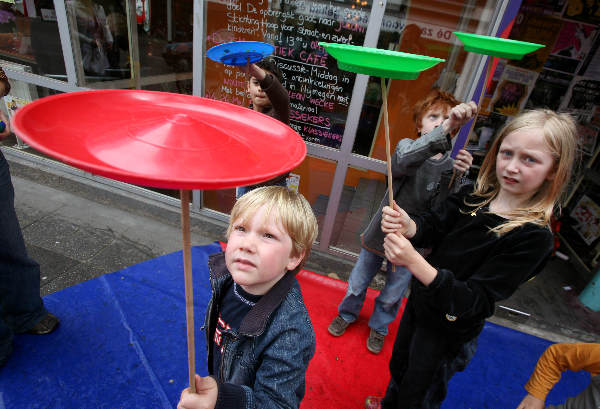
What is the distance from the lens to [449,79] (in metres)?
3.00

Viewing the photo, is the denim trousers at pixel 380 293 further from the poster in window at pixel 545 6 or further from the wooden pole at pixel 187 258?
the poster in window at pixel 545 6

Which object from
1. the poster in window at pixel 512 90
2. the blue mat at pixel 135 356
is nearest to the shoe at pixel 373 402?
the blue mat at pixel 135 356

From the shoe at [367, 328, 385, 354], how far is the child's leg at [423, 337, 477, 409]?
2.85 feet

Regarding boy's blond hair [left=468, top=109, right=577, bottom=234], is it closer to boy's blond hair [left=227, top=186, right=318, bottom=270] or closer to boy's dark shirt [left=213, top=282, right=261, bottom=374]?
boy's blond hair [left=227, top=186, right=318, bottom=270]

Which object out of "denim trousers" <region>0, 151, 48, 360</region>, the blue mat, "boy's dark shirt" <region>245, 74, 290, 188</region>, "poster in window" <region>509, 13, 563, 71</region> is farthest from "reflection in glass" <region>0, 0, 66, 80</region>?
"poster in window" <region>509, 13, 563, 71</region>

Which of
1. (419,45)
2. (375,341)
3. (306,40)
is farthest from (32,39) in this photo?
(375,341)

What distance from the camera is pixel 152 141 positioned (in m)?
0.63

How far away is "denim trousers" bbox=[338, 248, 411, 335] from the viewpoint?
2391 mm

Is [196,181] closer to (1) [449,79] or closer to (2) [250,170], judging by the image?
(2) [250,170]

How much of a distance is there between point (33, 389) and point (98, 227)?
1.88 m

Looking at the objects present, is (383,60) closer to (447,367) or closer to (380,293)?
(447,367)

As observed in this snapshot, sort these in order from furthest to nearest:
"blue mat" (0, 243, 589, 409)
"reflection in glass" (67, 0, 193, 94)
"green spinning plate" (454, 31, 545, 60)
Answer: "reflection in glass" (67, 0, 193, 94) → "blue mat" (0, 243, 589, 409) → "green spinning plate" (454, 31, 545, 60)

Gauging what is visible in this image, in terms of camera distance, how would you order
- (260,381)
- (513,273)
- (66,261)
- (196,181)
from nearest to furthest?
(196,181)
(260,381)
(513,273)
(66,261)

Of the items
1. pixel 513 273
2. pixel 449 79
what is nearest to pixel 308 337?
pixel 513 273
